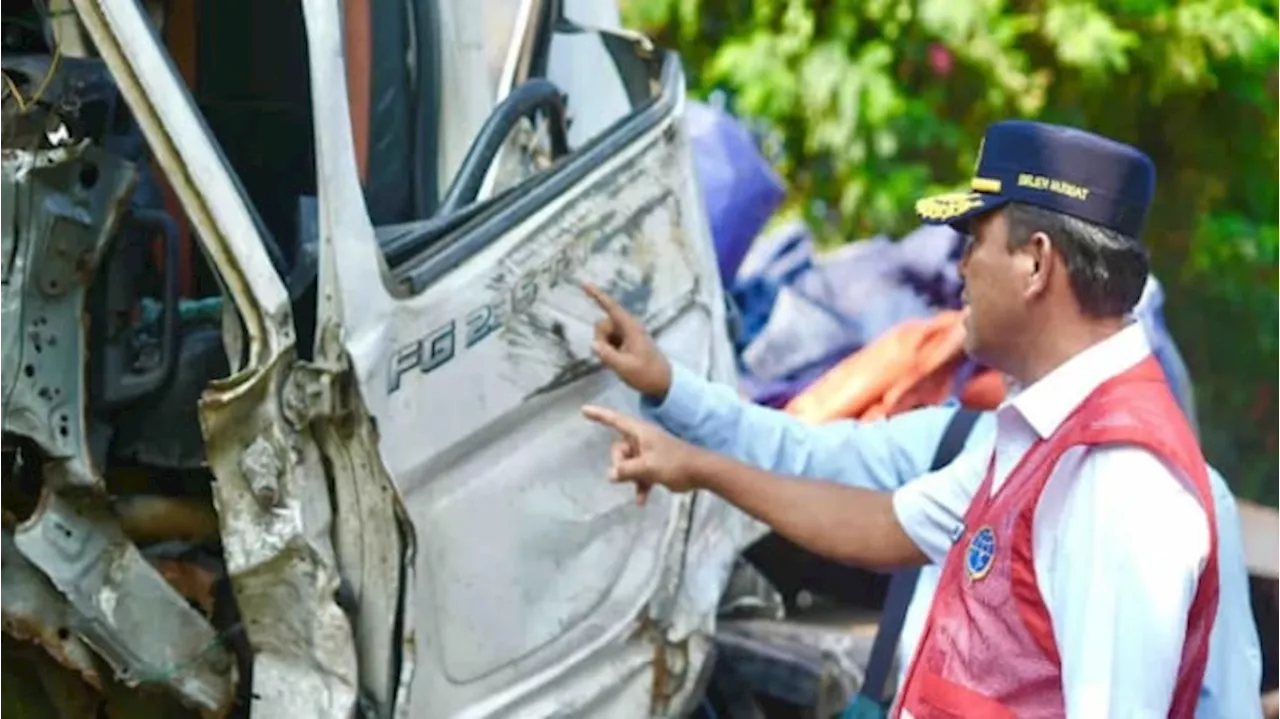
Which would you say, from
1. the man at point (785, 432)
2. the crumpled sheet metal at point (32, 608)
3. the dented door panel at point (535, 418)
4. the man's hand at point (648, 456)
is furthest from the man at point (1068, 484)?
the crumpled sheet metal at point (32, 608)

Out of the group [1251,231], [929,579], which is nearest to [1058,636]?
[929,579]

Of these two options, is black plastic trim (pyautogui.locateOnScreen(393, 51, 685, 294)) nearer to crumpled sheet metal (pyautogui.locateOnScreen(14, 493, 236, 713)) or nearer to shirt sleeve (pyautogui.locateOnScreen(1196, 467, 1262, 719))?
crumpled sheet metal (pyautogui.locateOnScreen(14, 493, 236, 713))

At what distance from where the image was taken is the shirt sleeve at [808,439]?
3.94 metres

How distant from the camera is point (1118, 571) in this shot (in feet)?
8.81

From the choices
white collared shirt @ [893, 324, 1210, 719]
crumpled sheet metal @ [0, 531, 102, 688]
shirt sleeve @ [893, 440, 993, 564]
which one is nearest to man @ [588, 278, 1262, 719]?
shirt sleeve @ [893, 440, 993, 564]

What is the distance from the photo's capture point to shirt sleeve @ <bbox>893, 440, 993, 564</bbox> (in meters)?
3.40

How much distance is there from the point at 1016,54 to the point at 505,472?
5.44 m

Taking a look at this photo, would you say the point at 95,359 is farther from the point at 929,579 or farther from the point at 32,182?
the point at 929,579

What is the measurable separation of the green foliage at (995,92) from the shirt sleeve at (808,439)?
4712 millimetres

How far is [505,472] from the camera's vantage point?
3709 mm

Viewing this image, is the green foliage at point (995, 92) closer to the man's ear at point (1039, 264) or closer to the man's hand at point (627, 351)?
the man's hand at point (627, 351)

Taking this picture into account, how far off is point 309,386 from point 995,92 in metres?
5.89

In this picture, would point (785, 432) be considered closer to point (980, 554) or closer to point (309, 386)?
point (309, 386)

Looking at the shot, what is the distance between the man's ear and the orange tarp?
197cm
